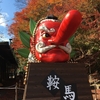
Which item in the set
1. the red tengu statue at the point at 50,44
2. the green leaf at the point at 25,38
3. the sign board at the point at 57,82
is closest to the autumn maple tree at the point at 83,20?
the green leaf at the point at 25,38

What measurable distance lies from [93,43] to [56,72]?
8034 millimetres

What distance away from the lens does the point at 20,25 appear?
14.1 m

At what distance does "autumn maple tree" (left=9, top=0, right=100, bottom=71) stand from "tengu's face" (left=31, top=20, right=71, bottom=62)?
6176 mm

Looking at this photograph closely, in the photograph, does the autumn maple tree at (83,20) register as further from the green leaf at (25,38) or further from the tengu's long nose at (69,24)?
the tengu's long nose at (69,24)

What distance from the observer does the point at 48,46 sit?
5371 millimetres

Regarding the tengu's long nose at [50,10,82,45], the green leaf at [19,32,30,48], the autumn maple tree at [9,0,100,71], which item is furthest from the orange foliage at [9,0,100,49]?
the tengu's long nose at [50,10,82,45]

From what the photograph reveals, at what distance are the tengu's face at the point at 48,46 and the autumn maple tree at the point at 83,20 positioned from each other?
243 inches

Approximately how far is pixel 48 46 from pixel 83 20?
766 cm

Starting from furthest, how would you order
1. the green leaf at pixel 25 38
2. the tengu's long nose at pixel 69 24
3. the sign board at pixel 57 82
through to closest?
A: the green leaf at pixel 25 38 < the sign board at pixel 57 82 < the tengu's long nose at pixel 69 24

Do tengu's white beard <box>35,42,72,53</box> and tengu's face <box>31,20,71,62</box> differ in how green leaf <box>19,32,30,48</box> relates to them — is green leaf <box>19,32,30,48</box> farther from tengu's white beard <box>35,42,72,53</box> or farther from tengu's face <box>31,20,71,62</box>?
tengu's white beard <box>35,42,72,53</box>

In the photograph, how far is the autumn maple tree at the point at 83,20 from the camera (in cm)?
1205

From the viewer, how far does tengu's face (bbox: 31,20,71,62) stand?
5348mm

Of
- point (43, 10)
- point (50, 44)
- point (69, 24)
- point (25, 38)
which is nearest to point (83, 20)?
point (43, 10)

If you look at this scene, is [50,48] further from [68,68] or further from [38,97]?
[38,97]
